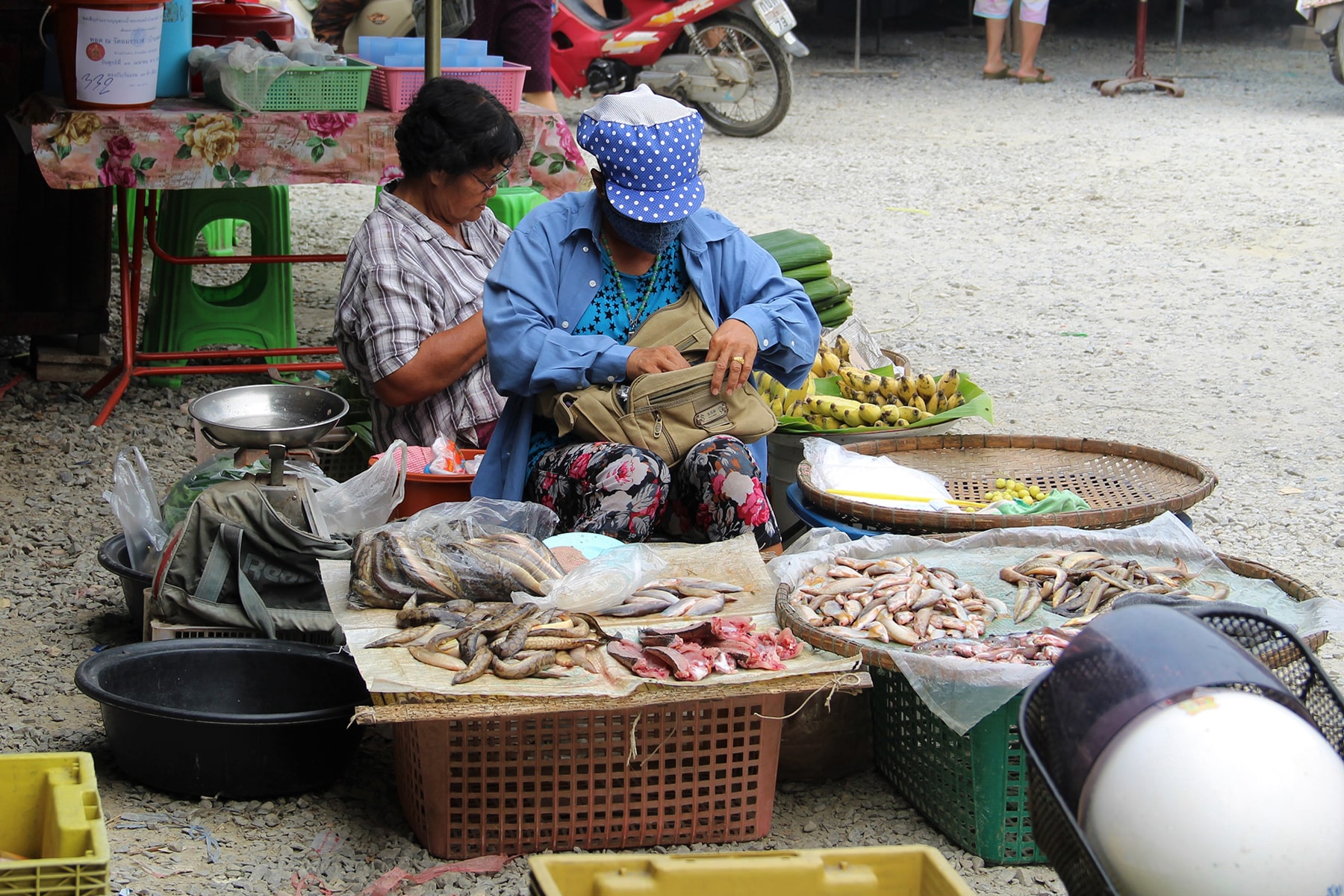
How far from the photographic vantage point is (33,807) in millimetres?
2080

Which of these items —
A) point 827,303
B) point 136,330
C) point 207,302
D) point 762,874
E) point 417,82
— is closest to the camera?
point 762,874

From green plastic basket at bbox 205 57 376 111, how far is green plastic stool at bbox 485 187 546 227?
21.3 inches

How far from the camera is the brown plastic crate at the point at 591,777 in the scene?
2.51 m

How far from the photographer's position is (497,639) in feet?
8.42

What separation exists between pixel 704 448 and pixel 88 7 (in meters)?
2.58

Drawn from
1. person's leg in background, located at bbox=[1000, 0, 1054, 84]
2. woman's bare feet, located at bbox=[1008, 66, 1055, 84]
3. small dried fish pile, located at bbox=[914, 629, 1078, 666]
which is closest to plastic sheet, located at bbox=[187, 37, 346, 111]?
small dried fish pile, located at bbox=[914, 629, 1078, 666]

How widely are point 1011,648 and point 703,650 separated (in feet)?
1.85

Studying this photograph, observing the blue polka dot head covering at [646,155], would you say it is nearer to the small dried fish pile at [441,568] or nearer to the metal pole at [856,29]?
the small dried fish pile at [441,568]

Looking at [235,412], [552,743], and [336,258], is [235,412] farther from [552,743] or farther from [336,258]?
[336,258]

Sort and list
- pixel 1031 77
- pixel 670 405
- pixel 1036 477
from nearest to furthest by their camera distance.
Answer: pixel 670 405, pixel 1036 477, pixel 1031 77

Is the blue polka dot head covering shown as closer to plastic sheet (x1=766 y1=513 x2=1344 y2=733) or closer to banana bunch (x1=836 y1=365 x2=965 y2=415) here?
plastic sheet (x1=766 y1=513 x2=1344 y2=733)

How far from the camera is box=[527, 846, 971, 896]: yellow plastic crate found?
180 cm

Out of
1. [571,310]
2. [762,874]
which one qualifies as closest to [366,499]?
[571,310]

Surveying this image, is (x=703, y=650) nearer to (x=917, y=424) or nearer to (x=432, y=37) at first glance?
(x=917, y=424)
